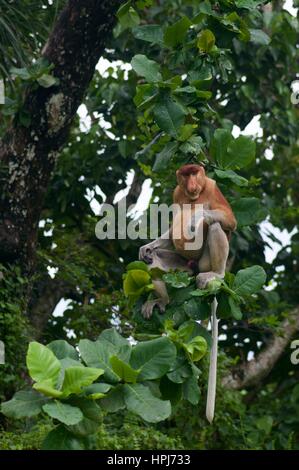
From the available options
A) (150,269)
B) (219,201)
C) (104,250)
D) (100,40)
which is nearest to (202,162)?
(219,201)

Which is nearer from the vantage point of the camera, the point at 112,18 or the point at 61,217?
the point at 112,18

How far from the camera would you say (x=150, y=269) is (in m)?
3.94

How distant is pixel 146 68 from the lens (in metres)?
4.11

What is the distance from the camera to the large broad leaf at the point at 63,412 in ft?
9.71

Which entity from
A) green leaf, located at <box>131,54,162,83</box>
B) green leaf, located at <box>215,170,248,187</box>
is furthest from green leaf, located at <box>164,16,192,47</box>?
green leaf, located at <box>215,170,248,187</box>

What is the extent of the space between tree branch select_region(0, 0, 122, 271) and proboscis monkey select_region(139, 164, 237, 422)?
1792 millimetres

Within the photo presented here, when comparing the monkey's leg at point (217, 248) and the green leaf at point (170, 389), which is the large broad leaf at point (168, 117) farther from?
the green leaf at point (170, 389)

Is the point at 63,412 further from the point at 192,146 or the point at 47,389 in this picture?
the point at 192,146

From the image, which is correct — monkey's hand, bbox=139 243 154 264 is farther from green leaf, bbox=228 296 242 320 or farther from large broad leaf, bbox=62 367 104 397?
large broad leaf, bbox=62 367 104 397

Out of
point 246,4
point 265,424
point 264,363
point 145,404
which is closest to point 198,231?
point 246,4

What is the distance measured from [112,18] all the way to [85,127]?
160cm

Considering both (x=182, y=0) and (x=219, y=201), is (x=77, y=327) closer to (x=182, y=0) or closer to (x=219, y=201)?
(x=182, y=0)

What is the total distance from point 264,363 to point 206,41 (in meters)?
3.48
